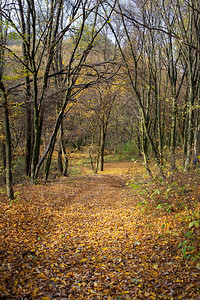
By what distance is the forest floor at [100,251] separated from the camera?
10.0 feet

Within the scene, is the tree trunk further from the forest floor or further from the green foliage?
the green foliage

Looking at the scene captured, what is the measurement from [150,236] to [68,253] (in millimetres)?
1721

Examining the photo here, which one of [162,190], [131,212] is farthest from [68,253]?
[162,190]

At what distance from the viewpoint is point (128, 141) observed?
95.1 feet

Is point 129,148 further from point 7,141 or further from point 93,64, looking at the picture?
point 7,141

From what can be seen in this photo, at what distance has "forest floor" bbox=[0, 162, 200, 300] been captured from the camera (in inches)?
120

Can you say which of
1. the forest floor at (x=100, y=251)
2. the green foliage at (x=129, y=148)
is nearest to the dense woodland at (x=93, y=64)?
the forest floor at (x=100, y=251)

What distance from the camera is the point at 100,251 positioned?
4266 millimetres

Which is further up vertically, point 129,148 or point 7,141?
point 7,141

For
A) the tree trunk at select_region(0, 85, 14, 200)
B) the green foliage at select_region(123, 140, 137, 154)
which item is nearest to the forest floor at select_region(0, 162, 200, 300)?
the tree trunk at select_region(0, 85, 14, 200)

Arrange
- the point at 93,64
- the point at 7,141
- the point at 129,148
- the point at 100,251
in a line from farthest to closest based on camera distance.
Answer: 1. the point at 129,148
2. the point at 93,64
3. the point at 7,141
4. the point at 100,251

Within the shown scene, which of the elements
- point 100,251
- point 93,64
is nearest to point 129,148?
point 93,64

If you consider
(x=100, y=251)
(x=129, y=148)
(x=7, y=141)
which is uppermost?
(x=7, y=141)

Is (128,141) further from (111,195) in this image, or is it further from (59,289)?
(59,289)
